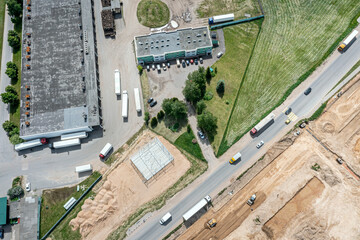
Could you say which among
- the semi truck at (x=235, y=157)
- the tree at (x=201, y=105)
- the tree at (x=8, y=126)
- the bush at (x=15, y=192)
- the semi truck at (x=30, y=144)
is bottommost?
the semi truck at (x=235, y=157)

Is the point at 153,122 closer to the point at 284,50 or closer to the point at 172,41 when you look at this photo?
the point at 172,41

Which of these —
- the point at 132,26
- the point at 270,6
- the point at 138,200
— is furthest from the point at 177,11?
the point at 138,200

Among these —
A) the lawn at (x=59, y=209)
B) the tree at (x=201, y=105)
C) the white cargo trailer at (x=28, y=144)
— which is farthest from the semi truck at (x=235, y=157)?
the white cargo trailer at (x=28, y=144)

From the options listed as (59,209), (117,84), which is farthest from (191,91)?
(59,209)

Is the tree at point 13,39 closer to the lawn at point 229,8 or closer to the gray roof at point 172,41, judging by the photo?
the gray roof at point 172,41

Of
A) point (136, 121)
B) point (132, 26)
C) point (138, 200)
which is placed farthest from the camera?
point (132, 26)

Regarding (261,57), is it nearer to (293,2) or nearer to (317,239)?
(293,2)
